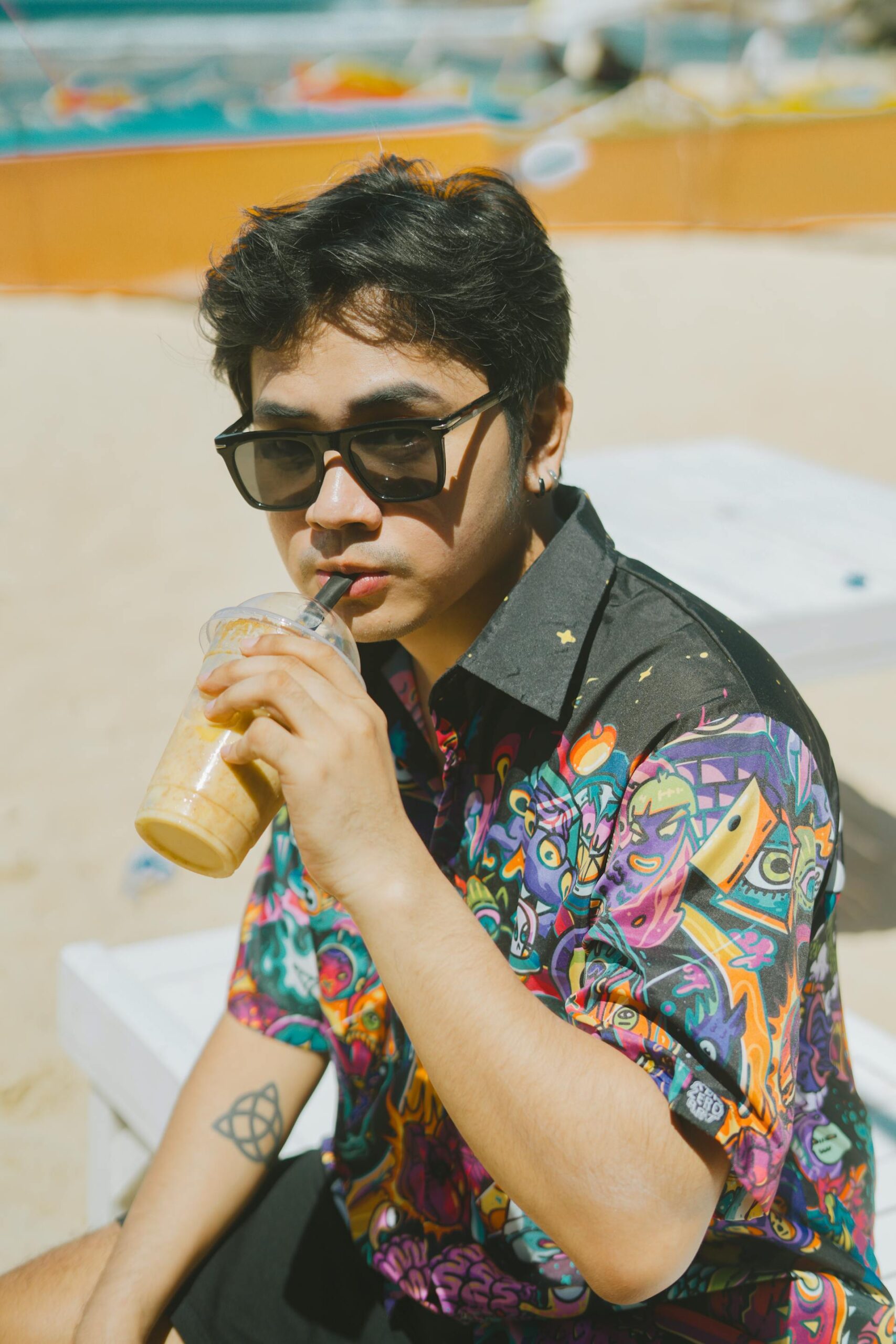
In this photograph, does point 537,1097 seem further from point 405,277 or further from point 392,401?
point 405,277

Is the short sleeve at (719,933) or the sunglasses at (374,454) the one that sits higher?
the sunglasses at (374,454)

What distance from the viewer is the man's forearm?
1.18 metres

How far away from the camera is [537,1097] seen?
1192 mm

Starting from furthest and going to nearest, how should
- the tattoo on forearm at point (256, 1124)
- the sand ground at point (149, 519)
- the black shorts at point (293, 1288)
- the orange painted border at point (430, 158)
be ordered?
the orange painted border at point (430, 158) < the sand ground at point (149, 519) < the tattoo on forearm at point (256, 1124) < the black shorts at point (293, 1288)

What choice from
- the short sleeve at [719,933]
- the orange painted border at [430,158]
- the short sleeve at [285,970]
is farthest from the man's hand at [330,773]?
the orange painted border at [430,158]

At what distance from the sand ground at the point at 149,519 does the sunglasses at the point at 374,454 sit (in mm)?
992

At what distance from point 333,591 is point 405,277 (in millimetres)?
415

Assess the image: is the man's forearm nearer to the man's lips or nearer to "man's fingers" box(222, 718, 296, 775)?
"man's fingers" box(222, 718, 296, 775)

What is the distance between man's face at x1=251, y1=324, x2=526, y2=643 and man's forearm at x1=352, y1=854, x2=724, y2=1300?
0.48 meters

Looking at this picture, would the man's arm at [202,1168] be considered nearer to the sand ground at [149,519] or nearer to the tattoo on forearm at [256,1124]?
the tattoo on forearm at [256,1124]

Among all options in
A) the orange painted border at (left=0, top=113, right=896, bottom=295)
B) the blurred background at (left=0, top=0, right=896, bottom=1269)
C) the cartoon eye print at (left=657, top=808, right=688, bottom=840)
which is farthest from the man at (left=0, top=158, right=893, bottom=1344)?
the orange painted border at (left=0, top=113, right=896, bottom=295)

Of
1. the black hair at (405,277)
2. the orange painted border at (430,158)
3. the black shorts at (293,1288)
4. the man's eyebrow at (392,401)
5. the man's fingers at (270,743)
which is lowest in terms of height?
the orange painted border at (430,158)

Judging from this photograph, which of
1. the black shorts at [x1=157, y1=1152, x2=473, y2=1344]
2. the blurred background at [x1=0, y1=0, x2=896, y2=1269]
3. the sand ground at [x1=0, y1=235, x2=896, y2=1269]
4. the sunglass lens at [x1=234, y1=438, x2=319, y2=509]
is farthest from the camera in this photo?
the blurred background at [x1=0, y1=0, x2=896, y2=1269]

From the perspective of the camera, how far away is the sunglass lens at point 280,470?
1.64 metres
